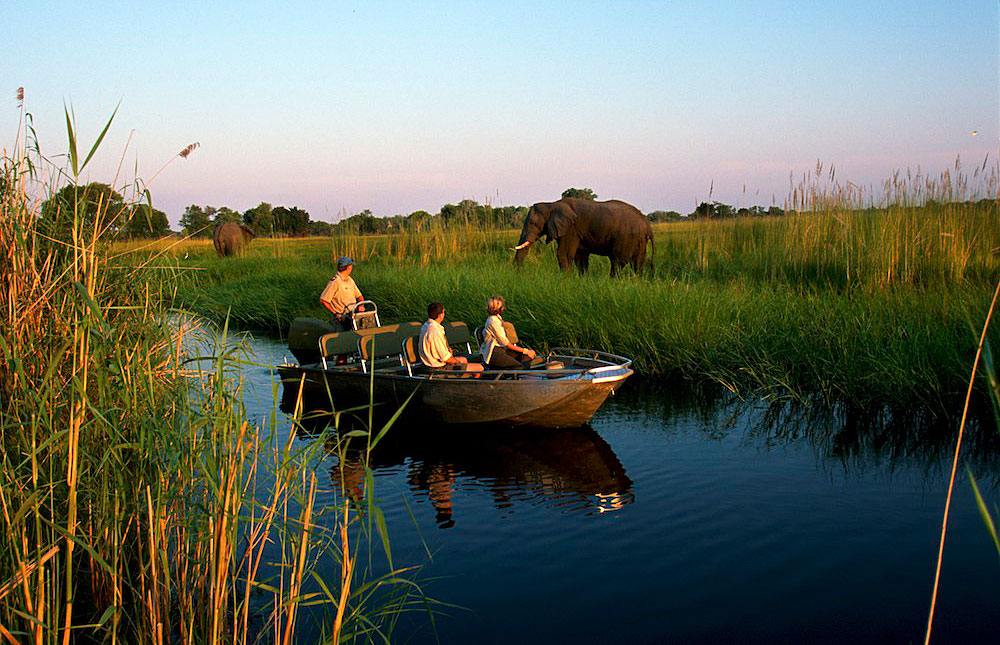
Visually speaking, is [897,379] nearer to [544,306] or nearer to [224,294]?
[544,306]

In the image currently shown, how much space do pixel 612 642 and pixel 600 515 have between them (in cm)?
202

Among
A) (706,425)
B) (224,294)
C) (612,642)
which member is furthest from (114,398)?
(224,294)

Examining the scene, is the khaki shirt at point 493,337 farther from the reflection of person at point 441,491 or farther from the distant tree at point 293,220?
the distant tree at point 293,220

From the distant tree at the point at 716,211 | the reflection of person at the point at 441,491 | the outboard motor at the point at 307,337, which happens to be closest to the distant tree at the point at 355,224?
the distant tree at the point at 716,211

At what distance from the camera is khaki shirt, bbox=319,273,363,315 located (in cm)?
1113

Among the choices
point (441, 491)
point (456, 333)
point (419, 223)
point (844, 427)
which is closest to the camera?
point (441, 491)

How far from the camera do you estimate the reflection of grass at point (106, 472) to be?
3.60m

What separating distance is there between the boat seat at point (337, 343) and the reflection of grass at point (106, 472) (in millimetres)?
5050

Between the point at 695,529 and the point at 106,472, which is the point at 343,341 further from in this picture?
the point at 106,472

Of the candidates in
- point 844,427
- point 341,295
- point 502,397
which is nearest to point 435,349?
point 502,397

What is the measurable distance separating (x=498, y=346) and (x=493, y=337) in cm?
13

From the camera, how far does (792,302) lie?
39.3 feet

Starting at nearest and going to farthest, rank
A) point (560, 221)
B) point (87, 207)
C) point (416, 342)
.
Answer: point (87, 207) → point (416, 342) → point (560, 221)

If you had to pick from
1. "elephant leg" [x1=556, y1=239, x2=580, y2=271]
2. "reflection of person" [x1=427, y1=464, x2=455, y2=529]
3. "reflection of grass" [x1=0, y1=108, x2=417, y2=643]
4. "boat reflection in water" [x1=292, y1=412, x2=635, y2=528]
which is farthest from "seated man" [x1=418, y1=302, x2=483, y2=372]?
"elephant leg" [x1=556, y1=239, x2=580, y2=271]
